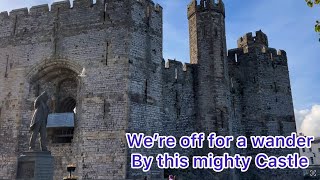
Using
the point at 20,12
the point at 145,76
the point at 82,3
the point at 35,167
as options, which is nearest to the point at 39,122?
the point at 35,167

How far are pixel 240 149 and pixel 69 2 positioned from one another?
1264 cm

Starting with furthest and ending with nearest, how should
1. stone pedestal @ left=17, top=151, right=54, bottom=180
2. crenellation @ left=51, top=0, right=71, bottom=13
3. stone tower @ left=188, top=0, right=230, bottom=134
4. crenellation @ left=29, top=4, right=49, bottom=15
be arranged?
1. stone tower @ left=188, top=0, right=230, bottom=134
2. crenellation @ left=29, top=4, right=49, bottom=15
3. crenellation @ left=51, top=0, right=71, bottom=13
4. stone pedestal @ left=17, top=151, right=54, bottom=180

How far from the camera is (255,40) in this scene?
74.5ft

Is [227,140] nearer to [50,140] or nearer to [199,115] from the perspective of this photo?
[199,115]

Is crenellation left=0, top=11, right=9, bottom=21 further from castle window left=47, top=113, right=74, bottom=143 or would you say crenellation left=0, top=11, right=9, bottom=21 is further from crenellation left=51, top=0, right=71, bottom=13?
castle window left=47, top=113, right=74, bottom=143

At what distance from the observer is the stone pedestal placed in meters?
10.5

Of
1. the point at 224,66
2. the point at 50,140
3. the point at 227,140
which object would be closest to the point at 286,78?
the point at 224,66

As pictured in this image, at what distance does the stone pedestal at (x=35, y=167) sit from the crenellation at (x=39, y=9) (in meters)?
8.65

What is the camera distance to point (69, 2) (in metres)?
16.6

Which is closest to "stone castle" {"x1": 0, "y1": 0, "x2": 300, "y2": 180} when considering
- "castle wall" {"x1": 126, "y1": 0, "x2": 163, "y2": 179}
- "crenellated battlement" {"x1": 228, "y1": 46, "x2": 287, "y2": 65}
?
"castle wall" {"x1": 126, "y1": 0, "x2": 163, "y2": 179}

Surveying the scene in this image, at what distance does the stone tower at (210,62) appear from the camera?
17.9 metres

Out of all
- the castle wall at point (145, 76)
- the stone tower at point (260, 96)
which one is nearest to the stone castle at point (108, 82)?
the castle wall at point (145, 76)

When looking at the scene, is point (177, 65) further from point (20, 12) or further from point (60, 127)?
point (20, 12)

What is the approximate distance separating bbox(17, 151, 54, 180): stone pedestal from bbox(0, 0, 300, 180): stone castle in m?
3.39
